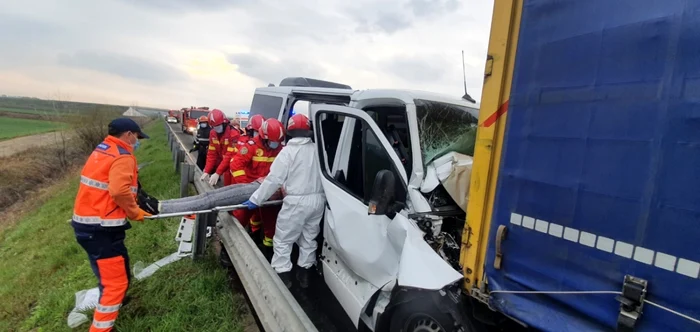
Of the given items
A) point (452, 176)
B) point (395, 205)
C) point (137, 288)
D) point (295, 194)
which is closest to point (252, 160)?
point (295, 194)

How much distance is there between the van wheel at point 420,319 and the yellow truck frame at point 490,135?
0.27 meters

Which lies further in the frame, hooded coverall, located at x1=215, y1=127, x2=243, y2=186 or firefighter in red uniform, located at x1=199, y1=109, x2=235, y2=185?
firefighter in red uniform, located at x1=199, y1=109, x2=235, y2=185

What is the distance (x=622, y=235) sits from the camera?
1.43 meters

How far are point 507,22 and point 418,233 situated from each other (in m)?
1.21

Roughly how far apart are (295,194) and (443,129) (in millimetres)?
1469

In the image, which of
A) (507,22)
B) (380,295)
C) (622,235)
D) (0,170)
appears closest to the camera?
(622,235)

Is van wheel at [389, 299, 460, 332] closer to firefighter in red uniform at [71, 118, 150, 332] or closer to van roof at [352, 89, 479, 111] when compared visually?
van roof at [352, 89, 479, 111]

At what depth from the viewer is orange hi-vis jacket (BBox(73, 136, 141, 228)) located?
9.52ft

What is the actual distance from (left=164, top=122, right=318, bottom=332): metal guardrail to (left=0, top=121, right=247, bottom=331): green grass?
37 cm

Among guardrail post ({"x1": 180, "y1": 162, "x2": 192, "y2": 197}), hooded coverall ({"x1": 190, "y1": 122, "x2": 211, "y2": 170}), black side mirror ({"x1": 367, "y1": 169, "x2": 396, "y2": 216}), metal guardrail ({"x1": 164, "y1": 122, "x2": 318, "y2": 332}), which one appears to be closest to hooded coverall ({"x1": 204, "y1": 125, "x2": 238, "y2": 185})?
guardrail post ({"x1": 180, "y1": 162, "x2": 192, "y2": 197})

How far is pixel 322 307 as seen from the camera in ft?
11.8

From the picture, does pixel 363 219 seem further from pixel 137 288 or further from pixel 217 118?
pixel 217 118

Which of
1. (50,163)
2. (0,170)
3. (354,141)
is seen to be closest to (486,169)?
(354,141)

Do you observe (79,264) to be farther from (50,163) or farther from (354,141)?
(50,163)
